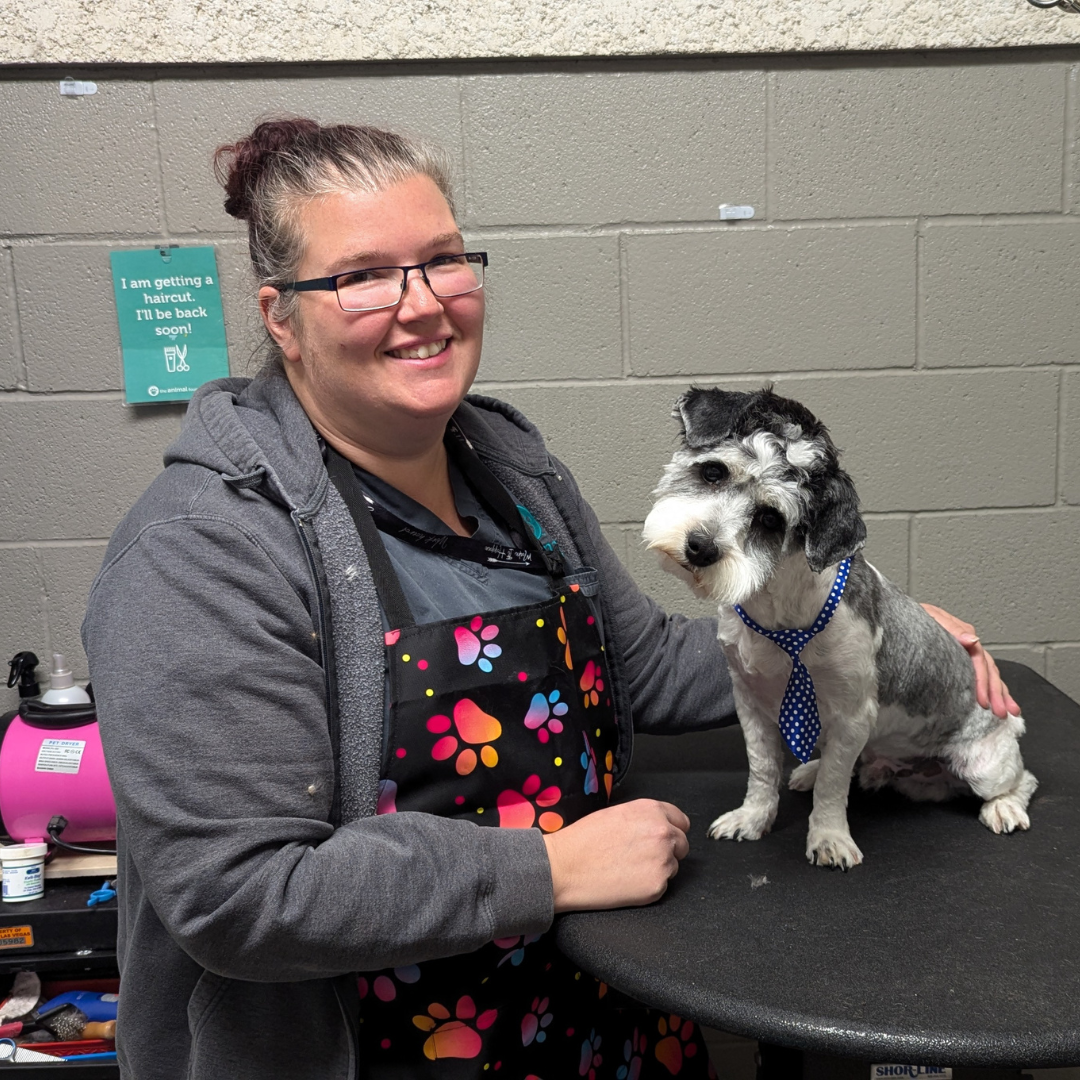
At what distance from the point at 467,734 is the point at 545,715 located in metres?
0.13

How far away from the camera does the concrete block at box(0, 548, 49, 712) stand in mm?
2186

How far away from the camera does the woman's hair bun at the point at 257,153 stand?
4.10 ft

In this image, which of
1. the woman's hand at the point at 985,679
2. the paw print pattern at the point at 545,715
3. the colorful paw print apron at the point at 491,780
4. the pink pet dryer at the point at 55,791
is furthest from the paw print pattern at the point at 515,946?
the pink pet dryer at the point at 55,791

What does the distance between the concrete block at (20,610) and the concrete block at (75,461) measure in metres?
0.05

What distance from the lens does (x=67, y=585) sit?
7.23 feet

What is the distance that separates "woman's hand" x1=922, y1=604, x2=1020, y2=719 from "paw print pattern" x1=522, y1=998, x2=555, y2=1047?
76cm

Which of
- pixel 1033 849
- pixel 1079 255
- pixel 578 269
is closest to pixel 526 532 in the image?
pixel 1033 849

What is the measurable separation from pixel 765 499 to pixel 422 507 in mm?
463

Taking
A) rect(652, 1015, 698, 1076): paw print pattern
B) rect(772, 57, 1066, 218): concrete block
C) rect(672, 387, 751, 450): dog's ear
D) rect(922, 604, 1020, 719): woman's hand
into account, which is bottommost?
rect(652, 1015, 698, 1076): paw print pattern

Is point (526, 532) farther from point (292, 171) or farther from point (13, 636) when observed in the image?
point (13, 636)

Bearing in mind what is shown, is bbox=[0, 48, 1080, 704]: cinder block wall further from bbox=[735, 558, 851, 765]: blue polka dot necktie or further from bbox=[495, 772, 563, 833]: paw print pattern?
bbox=[495, 772, 563, 833]: paw print pattern

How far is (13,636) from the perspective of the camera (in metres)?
2.21

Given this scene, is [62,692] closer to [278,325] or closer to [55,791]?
[55,791]

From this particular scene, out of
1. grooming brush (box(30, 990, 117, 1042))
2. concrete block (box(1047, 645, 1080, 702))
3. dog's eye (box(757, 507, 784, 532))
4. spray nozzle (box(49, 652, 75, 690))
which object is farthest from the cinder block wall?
dog's eye (box(757, 507, 784, 532))
